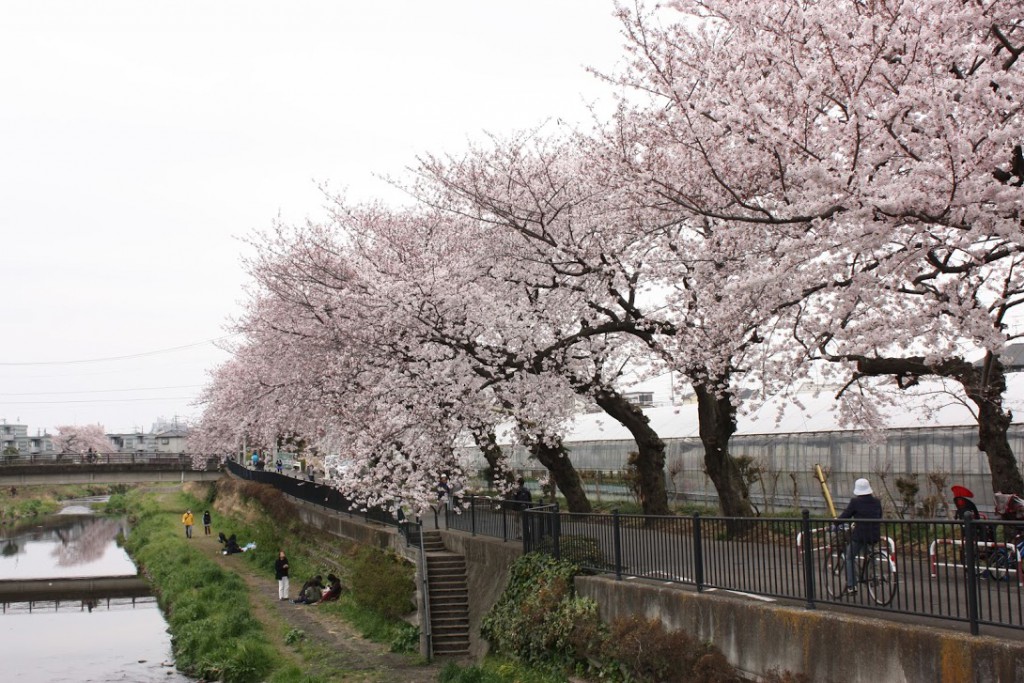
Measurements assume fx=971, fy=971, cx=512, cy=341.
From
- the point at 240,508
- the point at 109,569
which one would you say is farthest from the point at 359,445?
the point at 240,508

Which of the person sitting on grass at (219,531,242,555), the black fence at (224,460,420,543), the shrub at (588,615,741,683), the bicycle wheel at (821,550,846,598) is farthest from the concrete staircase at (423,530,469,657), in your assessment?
the person sitting on grass at (219,531,242,555)

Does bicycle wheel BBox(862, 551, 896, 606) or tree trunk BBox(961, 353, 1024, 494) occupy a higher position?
tree trunk BBox(961, 353, 1024, 494)

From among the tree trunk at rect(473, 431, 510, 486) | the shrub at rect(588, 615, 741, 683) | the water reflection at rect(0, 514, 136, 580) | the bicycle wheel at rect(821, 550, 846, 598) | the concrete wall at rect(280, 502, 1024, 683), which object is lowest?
the water reflection at rect(0, 514, 136, 580)

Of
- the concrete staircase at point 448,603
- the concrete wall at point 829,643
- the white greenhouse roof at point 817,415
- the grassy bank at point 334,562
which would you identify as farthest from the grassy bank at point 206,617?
the concrete wall at point 829,643

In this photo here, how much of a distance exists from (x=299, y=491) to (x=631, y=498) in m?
15.9

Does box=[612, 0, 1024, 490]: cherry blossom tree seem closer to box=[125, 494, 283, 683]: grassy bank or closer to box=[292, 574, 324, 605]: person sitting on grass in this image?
box=[125, 494, 283, 683]: grassy bank

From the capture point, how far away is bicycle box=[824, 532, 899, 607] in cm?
926

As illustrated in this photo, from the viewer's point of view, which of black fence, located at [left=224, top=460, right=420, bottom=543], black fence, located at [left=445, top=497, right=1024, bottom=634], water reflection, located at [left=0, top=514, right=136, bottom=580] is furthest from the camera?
water reflection, located at [left=0, top=514, right=136, bottom=580]

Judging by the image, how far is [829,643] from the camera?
361 inches

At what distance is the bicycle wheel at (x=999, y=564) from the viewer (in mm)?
8312

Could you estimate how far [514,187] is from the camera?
1891 centimetres

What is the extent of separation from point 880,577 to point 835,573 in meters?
0.78

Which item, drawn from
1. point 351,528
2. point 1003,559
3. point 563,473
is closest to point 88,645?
point 351,528

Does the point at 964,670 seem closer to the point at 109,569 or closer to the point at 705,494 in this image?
the point at 705,494
